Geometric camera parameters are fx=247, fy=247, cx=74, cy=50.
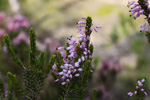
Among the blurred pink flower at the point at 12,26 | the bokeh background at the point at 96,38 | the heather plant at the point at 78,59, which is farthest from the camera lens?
the blurred pink flower at the point at 12,26

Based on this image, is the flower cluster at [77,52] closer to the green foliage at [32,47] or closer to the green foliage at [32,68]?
the green foliage at [32,68]

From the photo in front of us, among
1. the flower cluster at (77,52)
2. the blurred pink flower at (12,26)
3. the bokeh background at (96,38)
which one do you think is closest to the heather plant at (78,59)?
the flower cluster at (77,52)

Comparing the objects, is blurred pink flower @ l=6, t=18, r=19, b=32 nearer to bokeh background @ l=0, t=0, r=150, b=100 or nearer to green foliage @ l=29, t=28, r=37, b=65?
bokeh background @ l=0, t=0, r=150, b=100

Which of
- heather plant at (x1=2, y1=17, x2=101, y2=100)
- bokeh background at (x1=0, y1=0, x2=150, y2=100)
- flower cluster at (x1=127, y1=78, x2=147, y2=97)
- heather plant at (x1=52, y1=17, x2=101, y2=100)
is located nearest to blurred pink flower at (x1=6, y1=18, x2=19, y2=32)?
bokeh background at (x1=0, y1=0, x2=150, y2=100)

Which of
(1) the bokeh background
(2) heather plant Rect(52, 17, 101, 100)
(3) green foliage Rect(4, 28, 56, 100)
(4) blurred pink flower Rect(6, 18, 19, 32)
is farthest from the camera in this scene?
(4) blurred pink flower Rect(6, 18, 19, 32)

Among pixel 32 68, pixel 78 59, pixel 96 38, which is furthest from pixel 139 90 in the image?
pixel 96 38

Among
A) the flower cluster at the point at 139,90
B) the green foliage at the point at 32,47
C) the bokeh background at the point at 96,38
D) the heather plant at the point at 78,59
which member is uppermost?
the bokeh background at the point at 96,38

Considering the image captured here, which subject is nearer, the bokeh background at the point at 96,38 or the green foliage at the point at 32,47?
the green foliage at the point at 32,47

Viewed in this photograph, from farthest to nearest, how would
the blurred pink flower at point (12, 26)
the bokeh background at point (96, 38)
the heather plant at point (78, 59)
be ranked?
the blurred pink flower at point (12, 26) < the bokeh background at point (96, 38) < the heather plant at point (78, 59)

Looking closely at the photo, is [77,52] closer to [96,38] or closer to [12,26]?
[12,26]

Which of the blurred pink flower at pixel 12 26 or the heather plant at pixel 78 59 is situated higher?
the blurred pink flower at pixel 12 26
